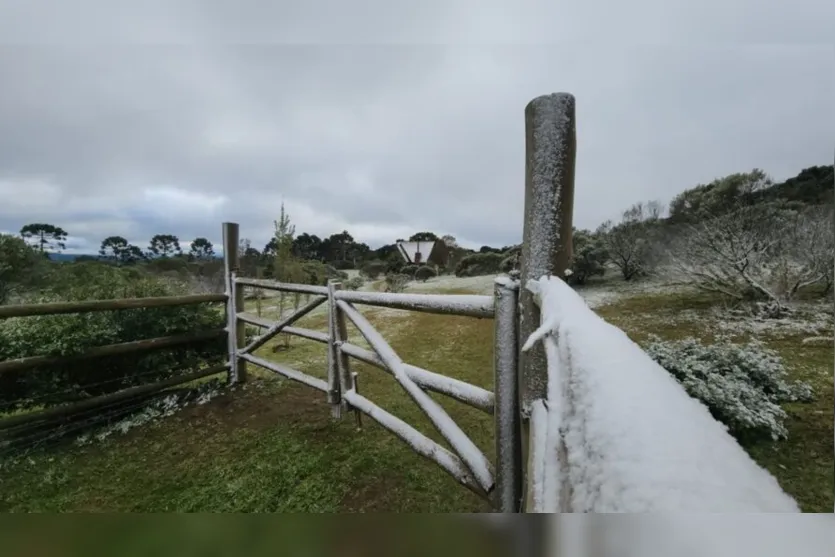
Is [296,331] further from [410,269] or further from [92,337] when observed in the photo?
[92,337]

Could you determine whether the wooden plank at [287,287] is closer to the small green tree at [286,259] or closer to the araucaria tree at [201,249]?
the araucaria tree at [201,249]

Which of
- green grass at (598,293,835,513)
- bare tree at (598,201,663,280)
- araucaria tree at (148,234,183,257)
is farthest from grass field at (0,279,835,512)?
araucaria tree at (148,234,183,257)

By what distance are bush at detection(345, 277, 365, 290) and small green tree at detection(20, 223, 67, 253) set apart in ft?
3.68

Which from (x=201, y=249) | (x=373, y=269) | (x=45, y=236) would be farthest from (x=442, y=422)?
(x=45, y=236)

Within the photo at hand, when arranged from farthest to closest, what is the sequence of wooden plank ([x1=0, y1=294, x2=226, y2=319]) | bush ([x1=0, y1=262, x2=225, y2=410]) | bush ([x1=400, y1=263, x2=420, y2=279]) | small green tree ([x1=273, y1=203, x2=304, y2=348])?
small green tree ([x1=273, y1=203, x2=304, y2=348])
bush ([x1=400, y1=263, x2=420, y2=279])
bush ([x1=0, y1=262, x2=225, y2=410])
wooden plank ([x1=0, y1=294, x2=226, y2=319])

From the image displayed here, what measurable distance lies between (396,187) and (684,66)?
3.37ft

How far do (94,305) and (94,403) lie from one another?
41 centimetres

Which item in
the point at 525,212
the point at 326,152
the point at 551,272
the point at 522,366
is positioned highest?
the point at 326,152

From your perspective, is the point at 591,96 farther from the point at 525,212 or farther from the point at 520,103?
the point at 525,212

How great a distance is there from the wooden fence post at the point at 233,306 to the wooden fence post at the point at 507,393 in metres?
1.57

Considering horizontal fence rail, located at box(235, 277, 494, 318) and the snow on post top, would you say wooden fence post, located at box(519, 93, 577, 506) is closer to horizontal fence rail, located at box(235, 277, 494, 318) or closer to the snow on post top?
the snow on post top

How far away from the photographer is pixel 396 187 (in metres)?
1.35

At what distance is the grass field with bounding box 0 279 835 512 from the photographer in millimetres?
759

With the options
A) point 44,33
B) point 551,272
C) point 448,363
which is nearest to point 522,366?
point 551,272
